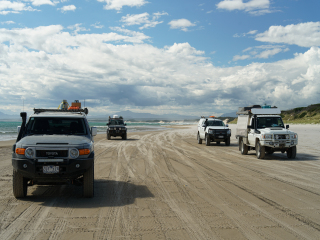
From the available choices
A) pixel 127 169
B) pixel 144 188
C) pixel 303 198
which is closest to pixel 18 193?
pixel 144 188

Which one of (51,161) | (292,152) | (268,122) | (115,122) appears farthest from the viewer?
(115,122)

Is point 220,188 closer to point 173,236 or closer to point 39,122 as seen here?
point 173,236

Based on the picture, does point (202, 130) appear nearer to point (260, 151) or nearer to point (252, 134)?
point (252, 134)

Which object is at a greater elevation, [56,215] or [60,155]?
[60,155]

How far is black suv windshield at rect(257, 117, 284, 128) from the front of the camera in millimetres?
15281

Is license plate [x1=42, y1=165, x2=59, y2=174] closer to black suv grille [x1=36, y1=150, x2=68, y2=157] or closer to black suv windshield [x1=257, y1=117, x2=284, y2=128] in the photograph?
black suv grille [x1=36, y1=150, x2=68, y2=157]

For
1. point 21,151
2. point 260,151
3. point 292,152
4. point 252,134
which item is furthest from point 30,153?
point 292,152

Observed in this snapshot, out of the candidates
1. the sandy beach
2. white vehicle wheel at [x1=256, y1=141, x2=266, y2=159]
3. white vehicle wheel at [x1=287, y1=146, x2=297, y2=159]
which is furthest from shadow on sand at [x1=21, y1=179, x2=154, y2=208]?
white vehicle wheel at [x1=287, y1=146, x2=297, y2=159]

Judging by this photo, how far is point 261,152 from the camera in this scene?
566 inches

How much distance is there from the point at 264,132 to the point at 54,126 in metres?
10.6

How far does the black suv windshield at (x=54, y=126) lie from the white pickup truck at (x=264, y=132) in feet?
32.6

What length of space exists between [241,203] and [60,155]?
13.6 ft

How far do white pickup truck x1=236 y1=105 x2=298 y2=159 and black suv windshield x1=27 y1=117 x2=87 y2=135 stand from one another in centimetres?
992

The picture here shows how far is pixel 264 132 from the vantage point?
14.3m
